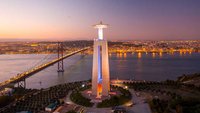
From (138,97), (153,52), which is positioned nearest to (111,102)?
(138,97)

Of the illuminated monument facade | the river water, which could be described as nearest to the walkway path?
the illuminated monument facade

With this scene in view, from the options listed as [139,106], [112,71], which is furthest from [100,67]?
[112,71]

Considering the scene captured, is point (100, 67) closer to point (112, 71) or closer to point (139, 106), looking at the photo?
point (139, 106)

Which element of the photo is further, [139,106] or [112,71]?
[112,71]

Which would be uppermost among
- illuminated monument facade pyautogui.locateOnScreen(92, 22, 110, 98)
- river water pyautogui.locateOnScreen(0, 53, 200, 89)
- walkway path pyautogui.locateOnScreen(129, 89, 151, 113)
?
illuminated monument facade pyautogui.locateOnScreen(92, 22, 110, 98)

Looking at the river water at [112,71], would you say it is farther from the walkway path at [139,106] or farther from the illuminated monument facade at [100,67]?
the walkway path at [139,106]

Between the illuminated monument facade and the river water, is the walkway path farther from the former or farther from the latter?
the river water

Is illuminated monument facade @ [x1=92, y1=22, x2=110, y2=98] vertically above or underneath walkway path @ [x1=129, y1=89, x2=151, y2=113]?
above

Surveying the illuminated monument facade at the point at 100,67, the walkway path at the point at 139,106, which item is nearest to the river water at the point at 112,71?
the illuminated monument facade at the point at 100,67

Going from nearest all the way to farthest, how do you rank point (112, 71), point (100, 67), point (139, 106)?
point (139, 106)
point (100, 67)
point (112, 71)

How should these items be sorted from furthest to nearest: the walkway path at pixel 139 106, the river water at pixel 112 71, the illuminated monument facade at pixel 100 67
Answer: the river water at pixel 112 71 < the illuminated monument facade at pixel 100 67 < the walkway path at pixel 139 106
